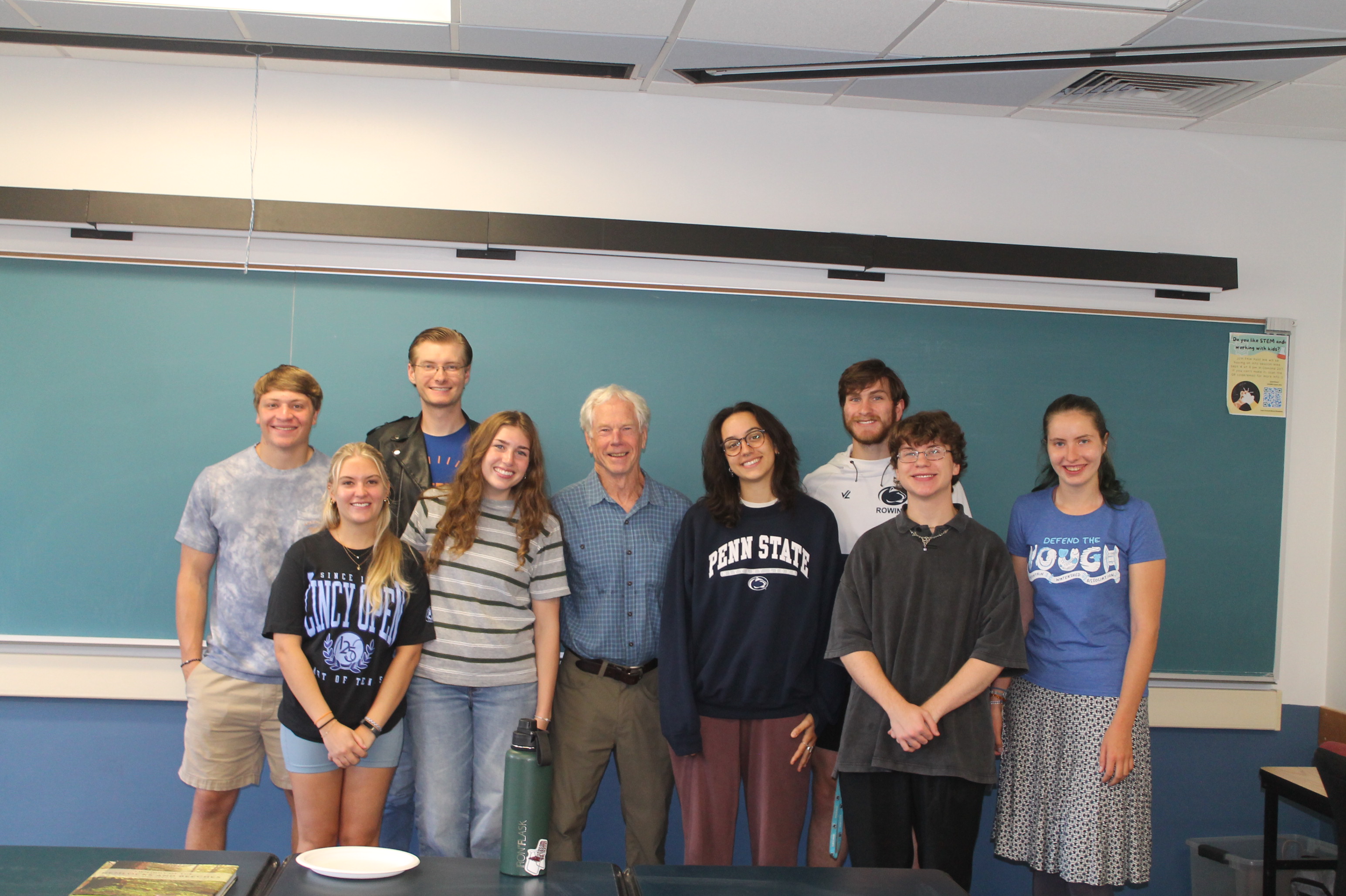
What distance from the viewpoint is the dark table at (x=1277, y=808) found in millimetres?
2904

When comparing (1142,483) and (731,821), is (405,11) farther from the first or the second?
(1142,483)

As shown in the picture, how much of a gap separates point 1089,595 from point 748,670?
93cm

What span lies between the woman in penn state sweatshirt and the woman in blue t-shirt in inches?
21.6

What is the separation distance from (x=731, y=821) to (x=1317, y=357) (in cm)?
284

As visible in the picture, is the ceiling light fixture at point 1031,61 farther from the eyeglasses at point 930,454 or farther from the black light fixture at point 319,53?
the eyeglasses at point 930,454

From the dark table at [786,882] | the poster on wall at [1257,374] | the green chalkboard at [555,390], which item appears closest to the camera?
the dark table at [786,882]

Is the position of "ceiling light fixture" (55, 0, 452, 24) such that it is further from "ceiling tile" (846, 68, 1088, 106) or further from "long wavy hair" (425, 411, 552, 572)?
"ceiling tile" (846, 68, 1088, 106)

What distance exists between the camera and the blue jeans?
Result: 236 centimetres

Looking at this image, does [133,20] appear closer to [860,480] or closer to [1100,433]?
[860,480]

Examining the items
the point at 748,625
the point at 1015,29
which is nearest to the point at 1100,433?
the point at 748,625

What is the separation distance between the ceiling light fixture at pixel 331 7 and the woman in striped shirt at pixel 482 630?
4.04ft

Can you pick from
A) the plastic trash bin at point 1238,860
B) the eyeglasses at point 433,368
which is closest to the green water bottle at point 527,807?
the eyeglasses at point 433,368

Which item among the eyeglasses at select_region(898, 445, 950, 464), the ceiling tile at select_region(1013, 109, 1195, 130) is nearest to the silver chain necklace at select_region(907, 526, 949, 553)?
the eyeglasses at select_region(898, 445, 950, 464)

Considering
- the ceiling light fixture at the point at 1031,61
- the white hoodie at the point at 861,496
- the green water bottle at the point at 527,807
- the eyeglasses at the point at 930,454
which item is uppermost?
the ceiling light fixture at the point at 1031,61
